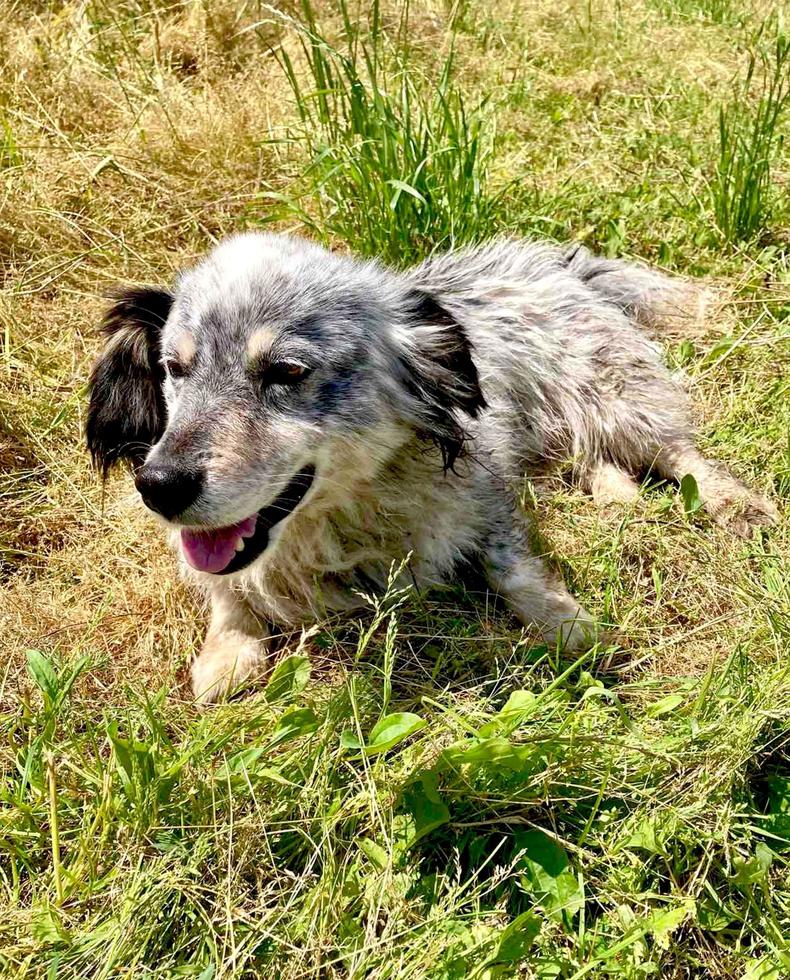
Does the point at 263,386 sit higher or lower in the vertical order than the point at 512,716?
higher

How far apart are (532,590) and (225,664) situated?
0.90 m

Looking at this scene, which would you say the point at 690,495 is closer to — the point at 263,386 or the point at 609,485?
the point at 609,485

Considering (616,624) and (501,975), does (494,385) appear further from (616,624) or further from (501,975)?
(501,975)

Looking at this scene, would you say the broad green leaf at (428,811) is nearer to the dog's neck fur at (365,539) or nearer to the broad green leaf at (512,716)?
the broad green leaf at (512,716)

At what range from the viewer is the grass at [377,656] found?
1.94 meters

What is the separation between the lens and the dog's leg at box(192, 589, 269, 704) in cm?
254

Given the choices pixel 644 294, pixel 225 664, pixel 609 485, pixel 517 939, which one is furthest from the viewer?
pixel 644 294

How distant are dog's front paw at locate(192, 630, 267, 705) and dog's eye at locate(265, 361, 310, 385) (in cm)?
76

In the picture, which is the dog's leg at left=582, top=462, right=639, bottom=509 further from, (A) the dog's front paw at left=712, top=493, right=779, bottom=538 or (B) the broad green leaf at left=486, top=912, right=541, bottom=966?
(B) the broad green leaf at left=486, top=912, right=541, bottom=966

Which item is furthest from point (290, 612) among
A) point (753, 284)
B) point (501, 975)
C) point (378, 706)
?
point (753, 284)

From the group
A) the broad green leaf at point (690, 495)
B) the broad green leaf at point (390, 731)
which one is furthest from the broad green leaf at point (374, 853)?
the broad green leaf at point (690, 495)

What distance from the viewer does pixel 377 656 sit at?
268 centimetres

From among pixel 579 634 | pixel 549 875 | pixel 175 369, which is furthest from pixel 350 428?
pixel 549 875

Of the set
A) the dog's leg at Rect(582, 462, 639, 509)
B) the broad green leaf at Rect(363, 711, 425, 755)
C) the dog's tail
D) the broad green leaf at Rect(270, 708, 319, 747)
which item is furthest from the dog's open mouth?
the dog's tail
